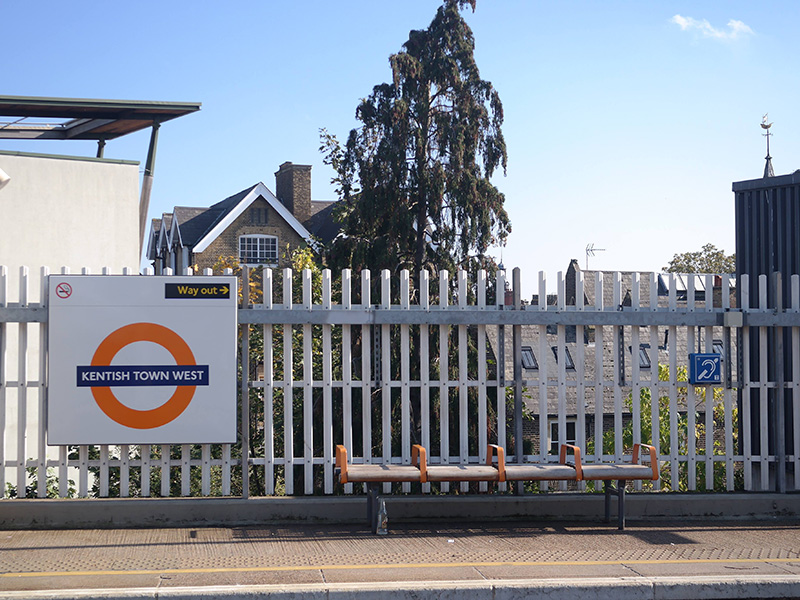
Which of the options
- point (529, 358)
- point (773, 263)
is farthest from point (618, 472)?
point (529, 358)

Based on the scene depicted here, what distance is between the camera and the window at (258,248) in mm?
40594

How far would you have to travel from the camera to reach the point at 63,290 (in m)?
8.37

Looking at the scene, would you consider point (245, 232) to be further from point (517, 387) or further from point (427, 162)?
point (517, 387)

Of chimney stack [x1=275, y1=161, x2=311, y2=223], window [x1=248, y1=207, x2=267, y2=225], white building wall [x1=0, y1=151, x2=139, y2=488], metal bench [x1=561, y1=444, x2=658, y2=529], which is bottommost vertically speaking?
metal bench [x1=561, y1=444, x2=658, y2=529]

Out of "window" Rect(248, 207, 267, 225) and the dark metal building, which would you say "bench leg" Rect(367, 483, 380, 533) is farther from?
"window" Rect(248, 207, 267, 225)

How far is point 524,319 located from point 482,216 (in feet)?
32.3

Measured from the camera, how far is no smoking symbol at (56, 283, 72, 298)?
27.4ft

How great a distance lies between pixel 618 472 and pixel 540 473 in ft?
2.71

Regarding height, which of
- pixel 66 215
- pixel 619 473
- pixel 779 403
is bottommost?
pixel 619 473

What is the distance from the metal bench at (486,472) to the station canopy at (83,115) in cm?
1000

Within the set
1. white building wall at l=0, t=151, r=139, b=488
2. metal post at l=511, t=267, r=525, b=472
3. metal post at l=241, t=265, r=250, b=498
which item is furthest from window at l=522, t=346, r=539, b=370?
metal post at l=241, t=265, r=250, b=498

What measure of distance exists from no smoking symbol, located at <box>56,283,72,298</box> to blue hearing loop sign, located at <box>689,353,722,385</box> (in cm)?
662

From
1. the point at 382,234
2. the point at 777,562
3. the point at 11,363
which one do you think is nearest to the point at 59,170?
the point at 11,363

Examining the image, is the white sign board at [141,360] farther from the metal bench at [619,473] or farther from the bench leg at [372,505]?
the metal bench at [619,473]
